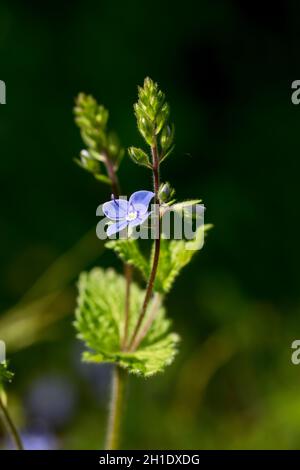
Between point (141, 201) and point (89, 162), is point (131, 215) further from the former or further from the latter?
point (89, 162)

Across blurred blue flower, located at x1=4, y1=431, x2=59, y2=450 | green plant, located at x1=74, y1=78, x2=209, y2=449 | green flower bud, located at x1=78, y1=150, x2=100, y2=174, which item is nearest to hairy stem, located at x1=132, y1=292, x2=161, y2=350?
green plant, located at x1=74, y1=78, x2=209, y2=449

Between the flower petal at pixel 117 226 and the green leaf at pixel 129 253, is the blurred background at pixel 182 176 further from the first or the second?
the flower petal at pixel 117 226

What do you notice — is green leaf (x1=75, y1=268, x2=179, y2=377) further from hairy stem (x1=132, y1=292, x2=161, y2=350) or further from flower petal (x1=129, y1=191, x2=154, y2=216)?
flower petal (x1=129, y1=191, x2=154, y2=216)

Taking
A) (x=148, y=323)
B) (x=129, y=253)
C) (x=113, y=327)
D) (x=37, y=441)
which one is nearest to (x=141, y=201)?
(x=129, y=253)

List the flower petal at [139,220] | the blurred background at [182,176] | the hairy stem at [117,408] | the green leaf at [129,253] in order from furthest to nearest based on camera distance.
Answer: the blurred background at [182,176] → the hairy stem at [117,408] → the green leaf at [129,253] → the flower petal at [139,220]

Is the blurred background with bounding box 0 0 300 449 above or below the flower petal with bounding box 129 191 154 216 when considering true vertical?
above

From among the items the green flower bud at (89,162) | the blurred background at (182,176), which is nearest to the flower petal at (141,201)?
the green flower bud at (89,162)
